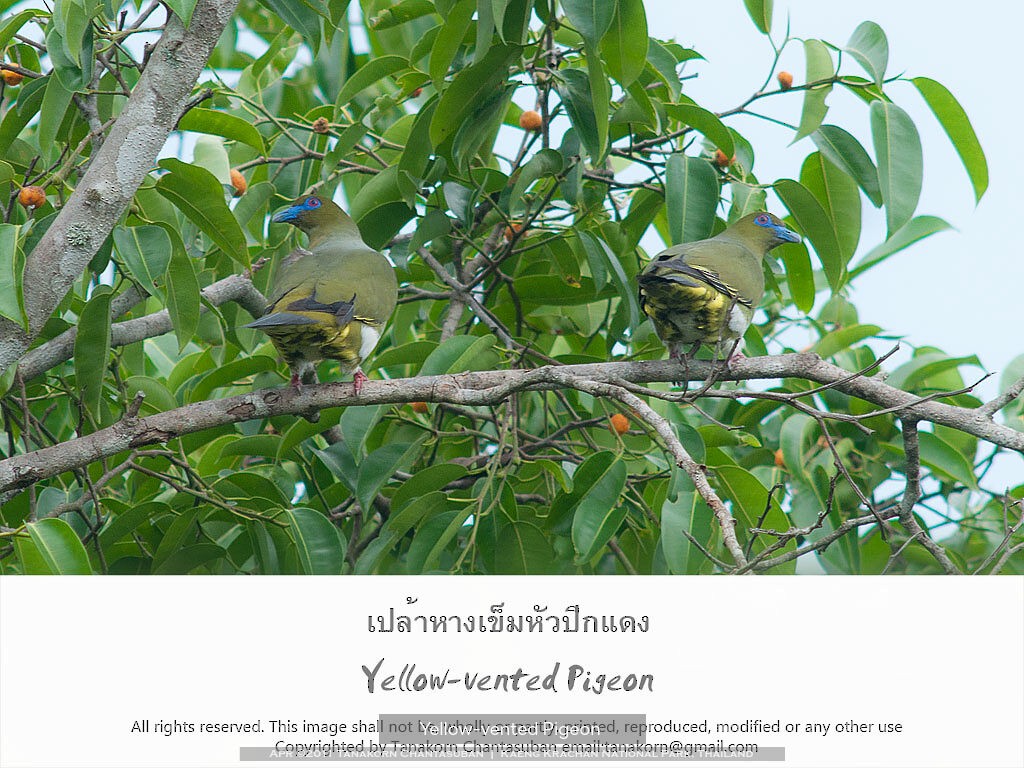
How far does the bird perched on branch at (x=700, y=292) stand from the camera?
10.9ft

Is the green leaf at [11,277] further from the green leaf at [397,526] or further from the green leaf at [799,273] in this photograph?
the green leaf at [799,273]

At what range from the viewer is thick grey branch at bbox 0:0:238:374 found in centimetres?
260

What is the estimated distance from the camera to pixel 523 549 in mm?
3158

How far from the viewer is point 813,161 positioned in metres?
3.44

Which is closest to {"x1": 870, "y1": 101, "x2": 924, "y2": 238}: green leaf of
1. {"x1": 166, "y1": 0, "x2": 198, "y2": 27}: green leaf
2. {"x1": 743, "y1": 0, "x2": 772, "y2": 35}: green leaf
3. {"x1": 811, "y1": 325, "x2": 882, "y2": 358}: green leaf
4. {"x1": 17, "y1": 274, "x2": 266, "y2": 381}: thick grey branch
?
{"x1": 743, "y1": 0, "x2": 772, "y2": 35}: green leaf

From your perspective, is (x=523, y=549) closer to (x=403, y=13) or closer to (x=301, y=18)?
(x=301, y=18)

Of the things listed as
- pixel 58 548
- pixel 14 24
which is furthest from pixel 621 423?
pixel 14 24

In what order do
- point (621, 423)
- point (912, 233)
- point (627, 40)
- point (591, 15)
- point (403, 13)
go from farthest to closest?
point (912, 233)
point (621, 423)
point (403, 13)
point (627, 40)
point (591, 15)

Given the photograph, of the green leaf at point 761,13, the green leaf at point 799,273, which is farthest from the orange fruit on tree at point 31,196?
the green leaf at point 799,273

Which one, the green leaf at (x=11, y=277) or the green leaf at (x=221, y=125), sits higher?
the green leaf at (x=221, y=125)

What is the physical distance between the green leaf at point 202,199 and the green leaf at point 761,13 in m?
1.59

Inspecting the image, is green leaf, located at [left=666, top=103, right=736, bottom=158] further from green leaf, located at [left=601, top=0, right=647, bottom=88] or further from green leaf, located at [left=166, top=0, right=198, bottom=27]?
green leaf, located at [left=166, top=0, right=198, bottom=27]

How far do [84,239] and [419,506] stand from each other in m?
1.16

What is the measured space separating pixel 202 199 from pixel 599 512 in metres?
1.35
